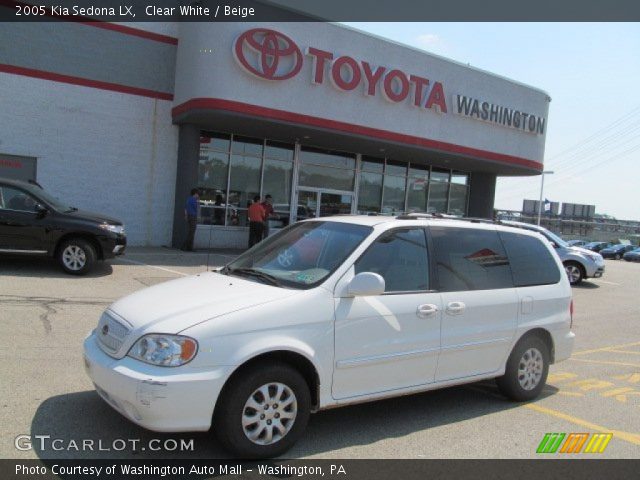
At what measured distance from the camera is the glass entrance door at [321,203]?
1889 centimetres

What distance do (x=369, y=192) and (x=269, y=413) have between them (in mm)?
17156

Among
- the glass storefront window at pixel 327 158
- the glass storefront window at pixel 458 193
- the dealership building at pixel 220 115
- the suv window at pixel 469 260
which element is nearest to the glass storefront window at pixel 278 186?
the dealership building at pixel 220 115

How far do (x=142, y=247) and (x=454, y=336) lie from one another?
41.8ft

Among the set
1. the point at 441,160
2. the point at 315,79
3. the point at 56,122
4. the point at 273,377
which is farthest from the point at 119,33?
the point at 273,377

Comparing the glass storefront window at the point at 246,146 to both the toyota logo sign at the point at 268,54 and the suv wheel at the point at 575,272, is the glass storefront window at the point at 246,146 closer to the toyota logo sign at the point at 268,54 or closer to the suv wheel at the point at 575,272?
the toyota logo sign at the point at 268,54

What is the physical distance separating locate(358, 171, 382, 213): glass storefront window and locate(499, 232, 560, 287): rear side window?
1442cm

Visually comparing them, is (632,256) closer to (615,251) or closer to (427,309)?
(615,251)

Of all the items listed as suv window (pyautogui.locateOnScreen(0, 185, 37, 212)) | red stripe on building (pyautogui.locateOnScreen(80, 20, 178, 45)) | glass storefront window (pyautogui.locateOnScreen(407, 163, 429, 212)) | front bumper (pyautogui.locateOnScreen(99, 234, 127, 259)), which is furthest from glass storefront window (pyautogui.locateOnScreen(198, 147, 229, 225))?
glass storefront window (pyautogui.locateOnScreen(407, 163, 429, 212))

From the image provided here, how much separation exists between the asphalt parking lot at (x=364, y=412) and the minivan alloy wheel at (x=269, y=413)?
27cm

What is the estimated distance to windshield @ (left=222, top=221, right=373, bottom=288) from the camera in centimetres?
445

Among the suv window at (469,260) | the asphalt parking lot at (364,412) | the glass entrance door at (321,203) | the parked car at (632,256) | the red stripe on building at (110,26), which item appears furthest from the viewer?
the parked car at (632,256)

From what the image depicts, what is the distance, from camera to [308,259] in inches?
185

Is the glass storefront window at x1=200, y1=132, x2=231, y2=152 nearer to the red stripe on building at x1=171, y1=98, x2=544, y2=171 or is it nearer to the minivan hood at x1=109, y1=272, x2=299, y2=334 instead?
the red stripe on building at x1=171, y1=98, x2=544, y2=171

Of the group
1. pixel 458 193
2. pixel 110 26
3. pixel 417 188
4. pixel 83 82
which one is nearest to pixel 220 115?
pixel 83 82
